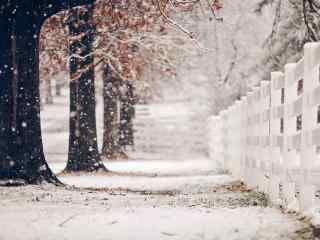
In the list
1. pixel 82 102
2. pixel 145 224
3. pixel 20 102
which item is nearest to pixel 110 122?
pixel 82 102

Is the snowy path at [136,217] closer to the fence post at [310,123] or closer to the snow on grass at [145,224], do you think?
the snow on grass at [145,224]

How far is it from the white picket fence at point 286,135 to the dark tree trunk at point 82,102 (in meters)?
5.79

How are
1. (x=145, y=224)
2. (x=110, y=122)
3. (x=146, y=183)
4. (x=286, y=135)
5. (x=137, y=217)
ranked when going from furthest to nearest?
(x=110, y=122) < (x=146, y=183) < (x=286, y=135) < (x=137, y=217) < (x=145, y=224)

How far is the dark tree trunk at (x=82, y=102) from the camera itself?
60.7 ft

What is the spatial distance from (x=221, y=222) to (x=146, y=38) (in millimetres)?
15639

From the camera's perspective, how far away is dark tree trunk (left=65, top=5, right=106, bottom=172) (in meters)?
18.5

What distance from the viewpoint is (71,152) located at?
730 inches

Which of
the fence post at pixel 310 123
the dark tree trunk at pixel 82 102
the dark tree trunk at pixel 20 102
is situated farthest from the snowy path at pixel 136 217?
the dark tree trunk at pixel 82 102

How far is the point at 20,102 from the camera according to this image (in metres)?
11.9

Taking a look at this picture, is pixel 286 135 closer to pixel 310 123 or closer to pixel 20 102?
pixel 310 123

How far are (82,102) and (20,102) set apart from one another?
706 cm

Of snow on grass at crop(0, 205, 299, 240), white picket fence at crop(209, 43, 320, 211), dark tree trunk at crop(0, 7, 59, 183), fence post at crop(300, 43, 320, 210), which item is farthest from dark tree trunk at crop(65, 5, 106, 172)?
fence post at crop(300, 43, 320, 210)

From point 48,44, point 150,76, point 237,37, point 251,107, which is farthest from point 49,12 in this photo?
point 237,37

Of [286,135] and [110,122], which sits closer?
[286,135]
